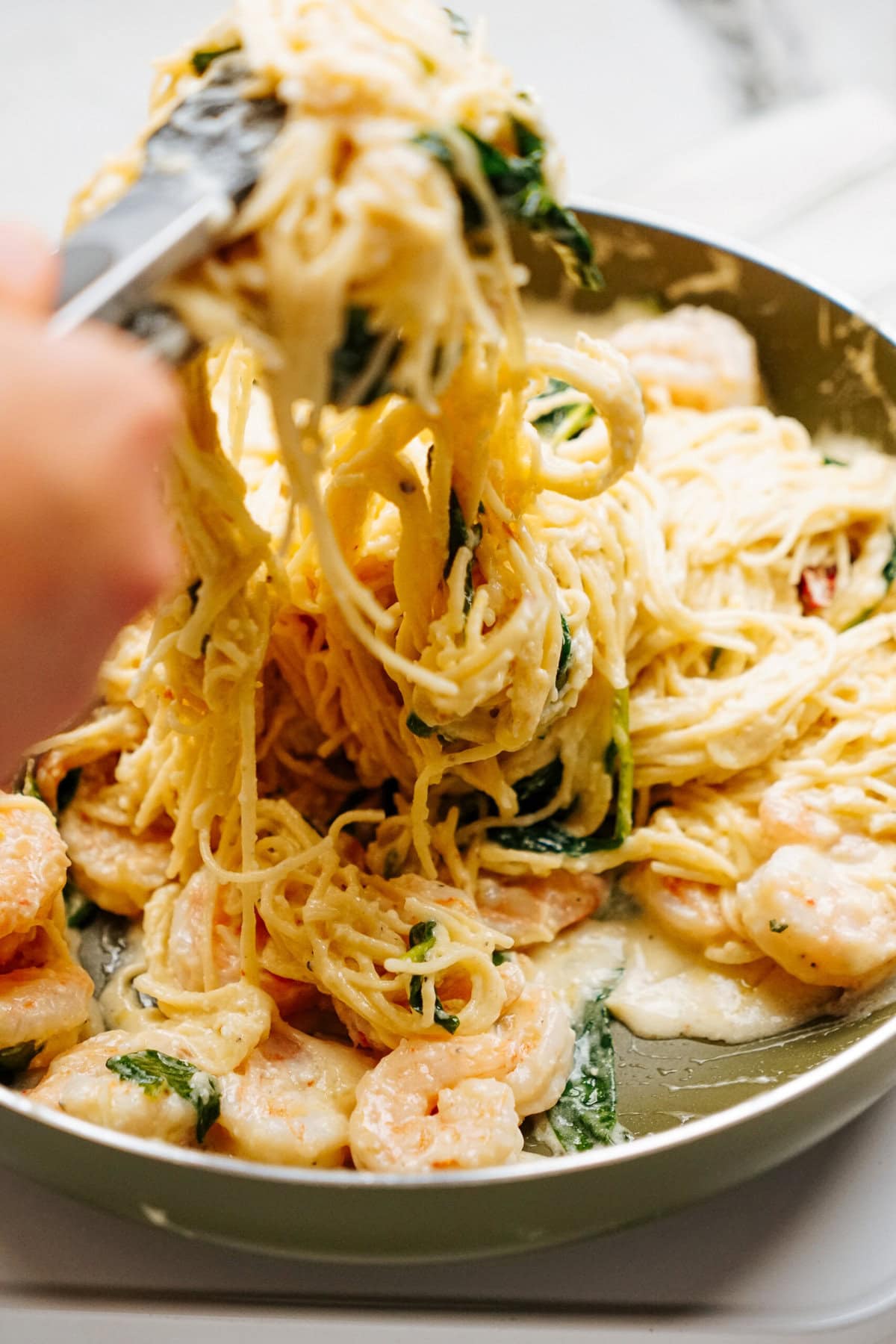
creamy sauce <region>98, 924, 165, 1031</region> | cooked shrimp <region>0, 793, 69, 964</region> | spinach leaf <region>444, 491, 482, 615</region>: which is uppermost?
spinach leaf <region>444, 491, 482, 615</region>

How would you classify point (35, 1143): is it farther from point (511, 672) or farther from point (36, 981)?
point (511, 672)

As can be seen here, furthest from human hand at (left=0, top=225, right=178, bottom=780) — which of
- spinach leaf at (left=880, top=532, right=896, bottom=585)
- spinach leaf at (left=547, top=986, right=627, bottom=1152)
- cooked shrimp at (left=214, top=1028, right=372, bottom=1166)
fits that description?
spinach leaf at (left=880, top=532, right=896, bottom=585)

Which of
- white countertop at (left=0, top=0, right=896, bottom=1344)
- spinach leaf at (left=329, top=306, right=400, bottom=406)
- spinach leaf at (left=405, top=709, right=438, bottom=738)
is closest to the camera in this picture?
spinach leaf at (left=329, top=306, right=400, bottom=406)

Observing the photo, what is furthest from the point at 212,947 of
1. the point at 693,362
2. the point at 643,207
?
the point at 643,207

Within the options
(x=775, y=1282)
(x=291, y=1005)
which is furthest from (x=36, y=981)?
(x=775, y=1282)

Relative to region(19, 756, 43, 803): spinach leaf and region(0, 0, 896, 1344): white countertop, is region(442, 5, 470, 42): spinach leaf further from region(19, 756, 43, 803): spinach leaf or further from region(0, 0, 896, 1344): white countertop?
region(0, 0, 896, 1344): white countertop

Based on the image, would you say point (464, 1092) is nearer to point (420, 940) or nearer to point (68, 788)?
point (420, 940)
